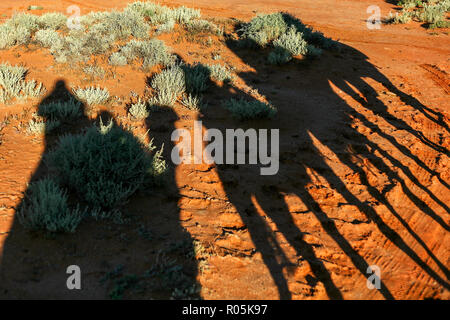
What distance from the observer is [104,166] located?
4500 millimetres

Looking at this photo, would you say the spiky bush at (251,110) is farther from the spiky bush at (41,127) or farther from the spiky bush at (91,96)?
the spiky bush at (41,127)

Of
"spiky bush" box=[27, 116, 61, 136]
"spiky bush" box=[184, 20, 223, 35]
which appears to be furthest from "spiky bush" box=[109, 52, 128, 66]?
"spiky bush" box=[184, 20, 223, 35]

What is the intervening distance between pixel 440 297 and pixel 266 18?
1015 cm

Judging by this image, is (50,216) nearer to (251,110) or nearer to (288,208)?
(288,208)

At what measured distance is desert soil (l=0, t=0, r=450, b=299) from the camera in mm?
3576

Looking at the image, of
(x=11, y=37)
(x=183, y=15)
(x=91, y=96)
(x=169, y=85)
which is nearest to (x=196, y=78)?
(x=169, y=85)

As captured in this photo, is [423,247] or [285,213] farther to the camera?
[285,213]

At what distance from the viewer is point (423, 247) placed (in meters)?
4.24

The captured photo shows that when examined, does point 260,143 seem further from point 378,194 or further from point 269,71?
point 269,71

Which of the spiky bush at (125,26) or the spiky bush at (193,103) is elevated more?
the spiky bush at (125,26)

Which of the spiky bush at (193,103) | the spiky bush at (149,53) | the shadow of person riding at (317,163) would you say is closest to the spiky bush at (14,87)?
the spiky bush at (149,53)

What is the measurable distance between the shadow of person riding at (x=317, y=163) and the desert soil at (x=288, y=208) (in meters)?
0.02

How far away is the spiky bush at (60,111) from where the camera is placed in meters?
6.33
